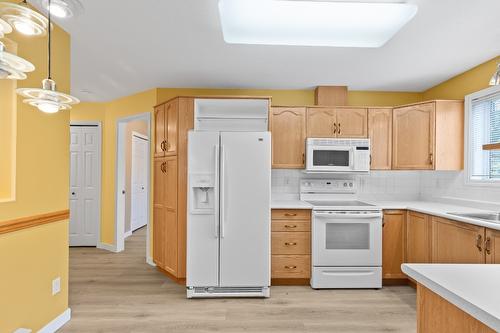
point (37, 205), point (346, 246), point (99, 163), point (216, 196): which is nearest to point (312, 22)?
point (216, 196)

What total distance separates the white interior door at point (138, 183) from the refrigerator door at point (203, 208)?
136 inches

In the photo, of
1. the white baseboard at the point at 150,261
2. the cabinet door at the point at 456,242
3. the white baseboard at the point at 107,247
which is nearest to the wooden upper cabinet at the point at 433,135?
the cabinet door at the point at 456,242

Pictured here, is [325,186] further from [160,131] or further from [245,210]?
[160,131]

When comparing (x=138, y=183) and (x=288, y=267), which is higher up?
(x=138, y=183)

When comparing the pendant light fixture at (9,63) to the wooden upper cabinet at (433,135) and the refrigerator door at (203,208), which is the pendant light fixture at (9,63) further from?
the wooden upper cabinet at (433,135)

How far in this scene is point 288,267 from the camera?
3291 millimetres

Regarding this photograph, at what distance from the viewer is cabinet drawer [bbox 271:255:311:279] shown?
3289 millimetres

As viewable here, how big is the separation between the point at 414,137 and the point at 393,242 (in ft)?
4.24

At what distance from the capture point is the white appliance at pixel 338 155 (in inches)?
142

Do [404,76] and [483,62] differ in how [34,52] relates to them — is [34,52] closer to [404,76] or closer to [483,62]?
[404,76]

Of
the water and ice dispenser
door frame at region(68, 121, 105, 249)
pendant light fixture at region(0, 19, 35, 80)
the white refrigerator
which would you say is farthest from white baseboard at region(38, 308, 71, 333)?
door frame at region(68, 121, 105, 249)

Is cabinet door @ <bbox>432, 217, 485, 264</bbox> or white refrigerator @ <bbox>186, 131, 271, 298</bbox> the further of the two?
white refrigerator @ <bbox>186, 131, 271, 298</bbox>

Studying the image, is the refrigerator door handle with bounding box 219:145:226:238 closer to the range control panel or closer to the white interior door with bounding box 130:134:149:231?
the range control panel

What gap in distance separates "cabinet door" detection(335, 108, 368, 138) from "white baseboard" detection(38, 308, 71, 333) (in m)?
3.39
